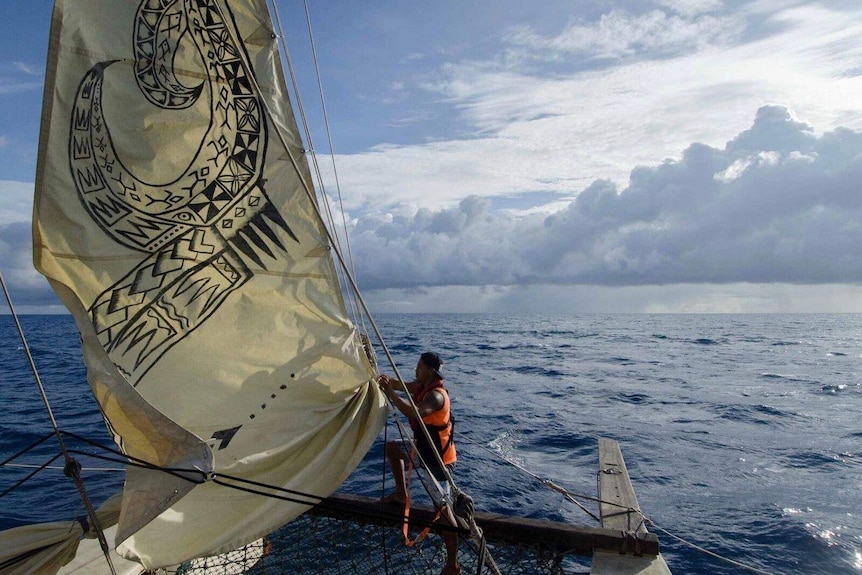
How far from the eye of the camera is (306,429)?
4.66 metres

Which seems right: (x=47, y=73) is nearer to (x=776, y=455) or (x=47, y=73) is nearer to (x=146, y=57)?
(x=146, y=57)

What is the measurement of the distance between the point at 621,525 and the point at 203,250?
5407mm

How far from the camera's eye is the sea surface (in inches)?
388

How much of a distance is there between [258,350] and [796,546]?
9523 mm

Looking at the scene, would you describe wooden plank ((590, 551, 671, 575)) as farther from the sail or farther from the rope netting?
the sail

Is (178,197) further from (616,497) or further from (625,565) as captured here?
(616,497)

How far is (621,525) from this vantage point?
6566mm

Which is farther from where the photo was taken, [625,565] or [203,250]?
[625,565]

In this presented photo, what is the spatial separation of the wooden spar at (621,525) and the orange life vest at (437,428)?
1.94m

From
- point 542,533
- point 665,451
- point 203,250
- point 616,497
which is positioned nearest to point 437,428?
point 542,533

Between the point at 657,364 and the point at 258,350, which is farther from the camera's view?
the point at 657,364

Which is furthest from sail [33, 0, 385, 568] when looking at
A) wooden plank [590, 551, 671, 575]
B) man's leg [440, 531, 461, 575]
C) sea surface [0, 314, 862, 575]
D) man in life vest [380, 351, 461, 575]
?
sea surface [0, 314, 862, 575]

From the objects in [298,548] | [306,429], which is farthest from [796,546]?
[306,429]

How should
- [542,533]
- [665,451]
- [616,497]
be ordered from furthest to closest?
[665,451] → [616,497] → [542,533]
